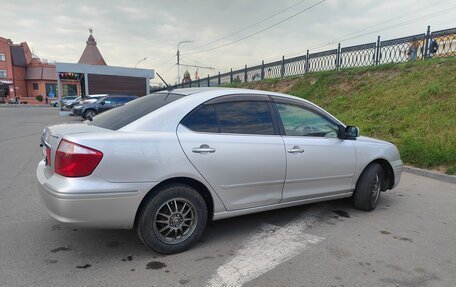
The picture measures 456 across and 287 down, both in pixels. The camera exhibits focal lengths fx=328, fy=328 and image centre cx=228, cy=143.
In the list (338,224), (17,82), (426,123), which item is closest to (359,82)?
(426,123)

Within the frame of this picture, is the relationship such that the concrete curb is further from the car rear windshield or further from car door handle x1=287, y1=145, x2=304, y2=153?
the car rear windshield

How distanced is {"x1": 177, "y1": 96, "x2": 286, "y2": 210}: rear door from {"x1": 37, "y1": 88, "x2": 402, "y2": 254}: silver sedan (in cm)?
1

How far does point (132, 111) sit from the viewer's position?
346cm

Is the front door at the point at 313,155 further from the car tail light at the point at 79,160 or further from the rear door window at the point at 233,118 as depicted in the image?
the car tail light at the point at 79,160

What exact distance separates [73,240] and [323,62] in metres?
14.6

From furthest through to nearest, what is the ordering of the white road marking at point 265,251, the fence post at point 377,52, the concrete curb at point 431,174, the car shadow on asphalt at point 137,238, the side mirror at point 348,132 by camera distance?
the fence post at point 377,52 < the concrete curb at point 431,174 < the side mirror at point 348,132 < the car shadow on asphalt at point 137,238 < the white road marking at point 265,251

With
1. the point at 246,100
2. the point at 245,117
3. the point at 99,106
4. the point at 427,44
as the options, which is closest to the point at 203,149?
the point at 245,117

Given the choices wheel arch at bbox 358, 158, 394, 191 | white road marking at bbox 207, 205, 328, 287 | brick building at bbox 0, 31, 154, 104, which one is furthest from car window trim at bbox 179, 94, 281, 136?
brick building at bbox 0, 31, 154, 104

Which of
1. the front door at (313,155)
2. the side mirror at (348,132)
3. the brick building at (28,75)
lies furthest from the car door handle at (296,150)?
the brick building at (28,75)

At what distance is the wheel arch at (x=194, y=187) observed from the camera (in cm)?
301

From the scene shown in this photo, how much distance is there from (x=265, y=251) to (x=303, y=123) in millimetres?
1663

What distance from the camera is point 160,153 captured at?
117 inches

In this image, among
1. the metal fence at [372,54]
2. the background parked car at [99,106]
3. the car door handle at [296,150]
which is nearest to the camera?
the car door handle at [296,150]

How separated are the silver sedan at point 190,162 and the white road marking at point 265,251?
1.04 feet
